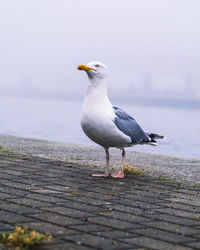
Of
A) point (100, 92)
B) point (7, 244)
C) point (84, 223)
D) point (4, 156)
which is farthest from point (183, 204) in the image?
point (4, 156)

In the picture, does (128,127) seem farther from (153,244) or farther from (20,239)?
(20,239)

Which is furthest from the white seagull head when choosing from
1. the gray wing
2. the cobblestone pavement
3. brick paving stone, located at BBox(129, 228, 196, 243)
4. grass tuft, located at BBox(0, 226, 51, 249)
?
grass tuft, located at BBox(0, 226, 51, 249)

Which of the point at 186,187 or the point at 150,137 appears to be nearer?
the point at 186,187

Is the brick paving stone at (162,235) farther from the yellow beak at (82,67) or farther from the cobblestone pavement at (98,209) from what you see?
the yellow beak at (82,67)

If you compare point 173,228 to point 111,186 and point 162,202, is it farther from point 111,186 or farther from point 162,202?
point 111,186

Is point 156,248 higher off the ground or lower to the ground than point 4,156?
lower

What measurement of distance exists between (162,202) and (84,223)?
4.99ft

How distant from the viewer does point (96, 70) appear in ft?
20.9

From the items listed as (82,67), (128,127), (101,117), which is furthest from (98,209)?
(82,67)

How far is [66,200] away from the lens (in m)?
4.80

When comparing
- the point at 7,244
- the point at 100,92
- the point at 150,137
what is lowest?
the point at 7,244

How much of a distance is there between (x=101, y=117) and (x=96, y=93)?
15.5 inches

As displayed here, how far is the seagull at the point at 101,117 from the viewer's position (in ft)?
20.3

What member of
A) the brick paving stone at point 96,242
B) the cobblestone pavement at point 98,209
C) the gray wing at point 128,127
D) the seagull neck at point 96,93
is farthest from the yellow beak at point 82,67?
the brick paving stone at point 96,242
